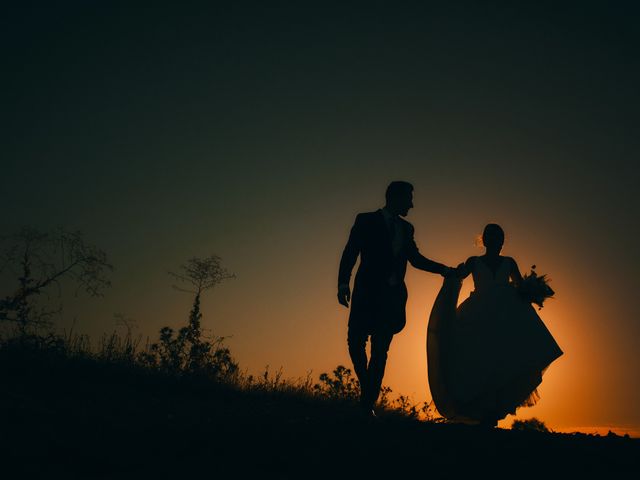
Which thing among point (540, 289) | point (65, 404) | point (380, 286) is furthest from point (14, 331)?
point (540, 289)

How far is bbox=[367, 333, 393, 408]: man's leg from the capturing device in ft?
22.9

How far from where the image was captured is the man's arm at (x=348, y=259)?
699 cm

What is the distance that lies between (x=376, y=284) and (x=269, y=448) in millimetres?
2934

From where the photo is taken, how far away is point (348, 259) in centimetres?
721

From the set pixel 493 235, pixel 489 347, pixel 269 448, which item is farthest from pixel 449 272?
pixel 269 448

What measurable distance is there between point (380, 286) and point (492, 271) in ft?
5.36

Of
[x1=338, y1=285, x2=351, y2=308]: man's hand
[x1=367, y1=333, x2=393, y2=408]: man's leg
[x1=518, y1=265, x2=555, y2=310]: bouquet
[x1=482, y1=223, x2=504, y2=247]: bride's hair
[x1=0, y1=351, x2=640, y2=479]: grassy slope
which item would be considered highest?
[x1=482, y1=223, x2=504, y2=247]: bride's hair

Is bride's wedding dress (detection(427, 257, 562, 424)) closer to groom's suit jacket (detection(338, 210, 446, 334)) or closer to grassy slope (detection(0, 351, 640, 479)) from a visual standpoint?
groom's suit jacket (detection(338, 210, 446, 334))

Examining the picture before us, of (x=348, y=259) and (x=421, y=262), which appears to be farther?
(x=421, y=262)

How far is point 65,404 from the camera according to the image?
7.05 m

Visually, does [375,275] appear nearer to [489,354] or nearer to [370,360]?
[370,360]

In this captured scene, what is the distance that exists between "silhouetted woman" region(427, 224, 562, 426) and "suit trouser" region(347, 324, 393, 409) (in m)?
1.14

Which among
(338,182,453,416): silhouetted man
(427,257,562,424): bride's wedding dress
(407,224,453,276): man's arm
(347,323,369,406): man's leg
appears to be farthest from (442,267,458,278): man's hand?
(347,323,369,406): man's leg

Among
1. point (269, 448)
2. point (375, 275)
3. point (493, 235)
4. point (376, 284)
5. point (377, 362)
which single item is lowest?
point (269, 448)
